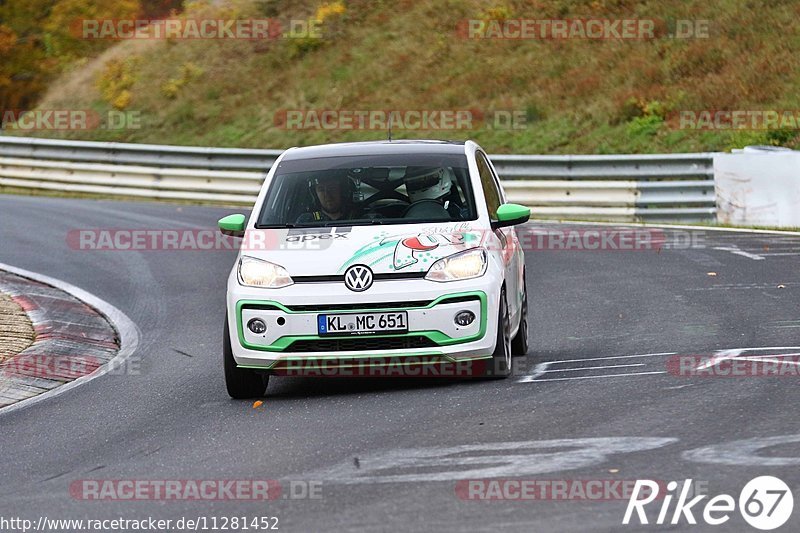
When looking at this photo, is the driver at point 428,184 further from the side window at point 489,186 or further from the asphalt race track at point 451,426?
the asphalt race track at point 451,426

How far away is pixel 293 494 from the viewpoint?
6266 mm

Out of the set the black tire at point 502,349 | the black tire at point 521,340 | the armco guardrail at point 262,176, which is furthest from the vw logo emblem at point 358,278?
the armco guardrail at point 262,176

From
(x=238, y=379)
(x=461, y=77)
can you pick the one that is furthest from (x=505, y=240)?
(x=461, y=77)

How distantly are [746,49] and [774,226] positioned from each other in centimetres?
1072

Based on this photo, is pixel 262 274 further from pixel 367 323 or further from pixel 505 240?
pixel 505 240

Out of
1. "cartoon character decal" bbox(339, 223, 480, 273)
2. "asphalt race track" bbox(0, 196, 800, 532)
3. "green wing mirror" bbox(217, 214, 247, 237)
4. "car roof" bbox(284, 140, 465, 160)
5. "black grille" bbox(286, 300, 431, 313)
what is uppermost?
"car roof" bbox(284, 140, 465, 160)

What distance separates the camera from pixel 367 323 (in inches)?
337

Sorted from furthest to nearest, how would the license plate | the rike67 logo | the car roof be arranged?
1. the car roof
2. the license plate
3. the rike67 logo

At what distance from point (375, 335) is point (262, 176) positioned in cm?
1738

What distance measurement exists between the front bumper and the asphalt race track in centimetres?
28

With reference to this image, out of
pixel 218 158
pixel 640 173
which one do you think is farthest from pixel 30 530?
pixel 218 158

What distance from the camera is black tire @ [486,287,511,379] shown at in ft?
29.1

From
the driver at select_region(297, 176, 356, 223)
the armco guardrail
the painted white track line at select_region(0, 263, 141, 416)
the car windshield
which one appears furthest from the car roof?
the armco guardrail

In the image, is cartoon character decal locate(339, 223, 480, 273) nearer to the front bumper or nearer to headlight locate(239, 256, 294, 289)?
the front bumper
